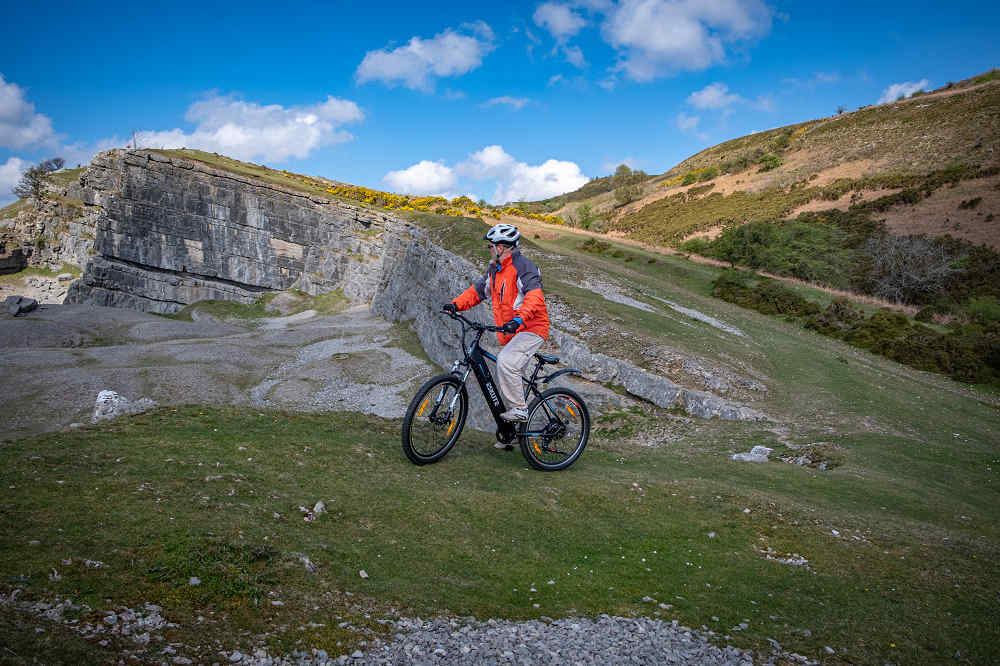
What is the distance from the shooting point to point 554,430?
7.68 meters

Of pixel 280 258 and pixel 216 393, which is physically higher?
pixel 280 258

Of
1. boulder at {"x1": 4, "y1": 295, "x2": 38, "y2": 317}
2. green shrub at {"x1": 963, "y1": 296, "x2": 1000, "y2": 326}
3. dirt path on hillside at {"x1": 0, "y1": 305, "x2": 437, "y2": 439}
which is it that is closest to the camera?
dirt path on hillside at {"x1": 0, "y1": 305, "x2": 437, "y2": 439}

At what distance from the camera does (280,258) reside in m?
47.6

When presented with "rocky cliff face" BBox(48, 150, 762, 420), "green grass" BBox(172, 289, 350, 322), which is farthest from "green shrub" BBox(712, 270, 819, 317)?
"green grass" BBox(172, 289, 350, 322)

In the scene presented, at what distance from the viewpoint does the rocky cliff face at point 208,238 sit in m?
44.2

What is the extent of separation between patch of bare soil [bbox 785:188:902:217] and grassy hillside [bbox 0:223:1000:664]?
64.6 metres

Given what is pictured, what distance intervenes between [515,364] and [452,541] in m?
2.88

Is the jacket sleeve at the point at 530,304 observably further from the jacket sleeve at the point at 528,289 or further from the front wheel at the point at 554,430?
the front wheel at the point at 554,430

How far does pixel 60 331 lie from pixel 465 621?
36.9 m

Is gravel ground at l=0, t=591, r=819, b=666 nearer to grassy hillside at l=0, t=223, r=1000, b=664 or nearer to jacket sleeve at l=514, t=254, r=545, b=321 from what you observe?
grassy hillside at l=0, t=223, r=1000, b=664

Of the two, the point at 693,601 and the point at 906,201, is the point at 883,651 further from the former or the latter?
the point at 906,201

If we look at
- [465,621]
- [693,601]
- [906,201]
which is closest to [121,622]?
[465,621]

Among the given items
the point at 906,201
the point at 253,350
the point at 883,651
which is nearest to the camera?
the point at 883,651

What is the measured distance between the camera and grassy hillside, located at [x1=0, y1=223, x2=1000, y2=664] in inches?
136
